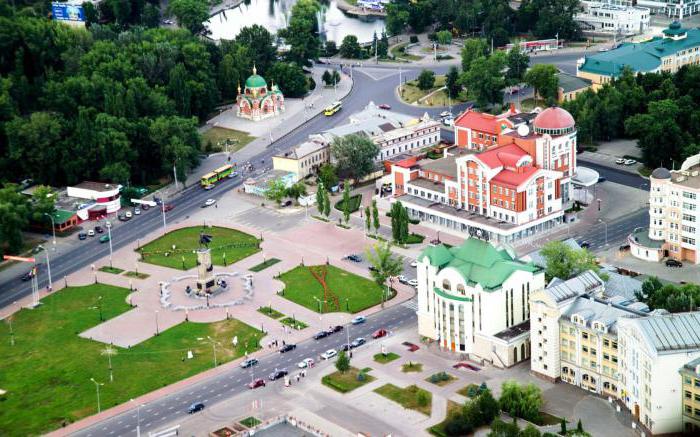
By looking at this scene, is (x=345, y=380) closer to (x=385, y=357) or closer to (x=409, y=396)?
(x=385, y=357)

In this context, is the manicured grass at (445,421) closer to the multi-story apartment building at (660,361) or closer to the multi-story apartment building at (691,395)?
the multi-story apartment building at (660,361)

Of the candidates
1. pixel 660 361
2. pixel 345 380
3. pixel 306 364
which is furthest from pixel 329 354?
pixel 660 361

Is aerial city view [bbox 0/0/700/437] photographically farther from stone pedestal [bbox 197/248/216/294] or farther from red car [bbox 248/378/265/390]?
stone pedestal [bbox 197/248/216/294]

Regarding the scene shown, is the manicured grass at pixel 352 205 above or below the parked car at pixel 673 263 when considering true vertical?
above

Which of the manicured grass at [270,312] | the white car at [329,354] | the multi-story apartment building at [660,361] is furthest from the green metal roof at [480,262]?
the manicured grass at [270,312]

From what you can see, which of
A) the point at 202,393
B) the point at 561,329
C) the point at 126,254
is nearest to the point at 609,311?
the point at 561,329

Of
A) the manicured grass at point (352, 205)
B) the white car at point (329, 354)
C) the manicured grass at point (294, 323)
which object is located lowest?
the white car at point (329, 354)
